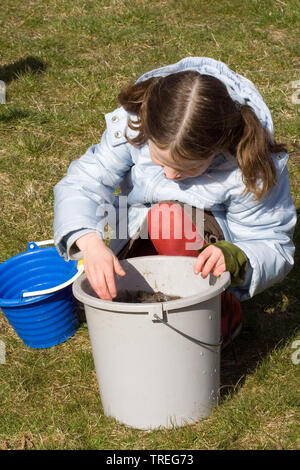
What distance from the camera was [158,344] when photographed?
1891mm

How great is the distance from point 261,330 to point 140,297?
0.61 meters

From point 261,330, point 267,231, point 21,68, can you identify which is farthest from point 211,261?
point 21,68

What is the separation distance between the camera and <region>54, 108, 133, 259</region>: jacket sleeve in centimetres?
211

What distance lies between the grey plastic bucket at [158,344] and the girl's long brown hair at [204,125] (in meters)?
0.35

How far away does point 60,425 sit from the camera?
84.4 inches

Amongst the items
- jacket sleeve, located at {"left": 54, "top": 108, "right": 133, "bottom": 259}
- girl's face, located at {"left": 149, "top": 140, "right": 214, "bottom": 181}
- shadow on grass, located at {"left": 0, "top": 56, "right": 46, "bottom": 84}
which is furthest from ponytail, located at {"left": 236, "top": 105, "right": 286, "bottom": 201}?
shadow on grass, located at {"left": 0, "top": 56, "right": 46, "bottom": 84}

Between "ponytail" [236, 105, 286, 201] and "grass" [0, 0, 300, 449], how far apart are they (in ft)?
2.10

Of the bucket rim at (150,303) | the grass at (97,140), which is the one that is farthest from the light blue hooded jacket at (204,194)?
the grass at (97,140)

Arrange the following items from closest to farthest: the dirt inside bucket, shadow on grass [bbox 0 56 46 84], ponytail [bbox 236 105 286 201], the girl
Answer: the girl
ponytail [bbox 236 105 286 201]
the dirt inside bucket
shadow on grass [bbox 0 56 46 84]

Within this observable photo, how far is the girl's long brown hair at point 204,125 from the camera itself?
6.13 feet

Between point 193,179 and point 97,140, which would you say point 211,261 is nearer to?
point 193,179

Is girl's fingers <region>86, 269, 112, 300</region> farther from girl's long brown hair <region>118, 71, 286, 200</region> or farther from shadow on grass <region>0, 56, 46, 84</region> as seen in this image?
shadow on grass <region>0, 56, 46, 84</region>

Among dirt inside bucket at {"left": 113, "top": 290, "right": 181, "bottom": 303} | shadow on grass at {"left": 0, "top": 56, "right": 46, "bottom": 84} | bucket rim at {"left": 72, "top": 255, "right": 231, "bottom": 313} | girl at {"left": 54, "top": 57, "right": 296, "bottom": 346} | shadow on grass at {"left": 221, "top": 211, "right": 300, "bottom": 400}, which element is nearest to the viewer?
bucket rim at {"left": 72, "top": 255, "right": 231, "bottom": 313}

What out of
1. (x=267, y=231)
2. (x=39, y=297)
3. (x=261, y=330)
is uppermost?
(x=267, y=231)
